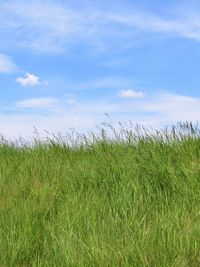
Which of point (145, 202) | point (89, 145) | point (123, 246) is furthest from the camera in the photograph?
point (89, 145)

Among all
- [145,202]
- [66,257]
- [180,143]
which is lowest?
[66,257]

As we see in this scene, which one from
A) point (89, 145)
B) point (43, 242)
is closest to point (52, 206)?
point (43, 242)

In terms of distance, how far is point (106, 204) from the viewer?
5.68 m

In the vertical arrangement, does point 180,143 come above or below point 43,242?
above

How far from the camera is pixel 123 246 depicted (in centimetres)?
436

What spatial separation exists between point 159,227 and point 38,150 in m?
4.61

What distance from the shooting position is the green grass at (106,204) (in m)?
4.33

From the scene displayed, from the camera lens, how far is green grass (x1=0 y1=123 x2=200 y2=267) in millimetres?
4332

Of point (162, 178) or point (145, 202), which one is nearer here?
point (145, 202)

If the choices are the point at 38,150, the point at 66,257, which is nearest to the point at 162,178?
the point at 66,257

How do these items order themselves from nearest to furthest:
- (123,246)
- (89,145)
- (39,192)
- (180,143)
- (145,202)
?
(123,246), (145,202), (39,192), (180,143), (89,145)

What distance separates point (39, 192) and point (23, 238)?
4.87 feet

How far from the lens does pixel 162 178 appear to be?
6.26m

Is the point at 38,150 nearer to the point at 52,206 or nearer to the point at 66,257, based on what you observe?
the point at 52,206
